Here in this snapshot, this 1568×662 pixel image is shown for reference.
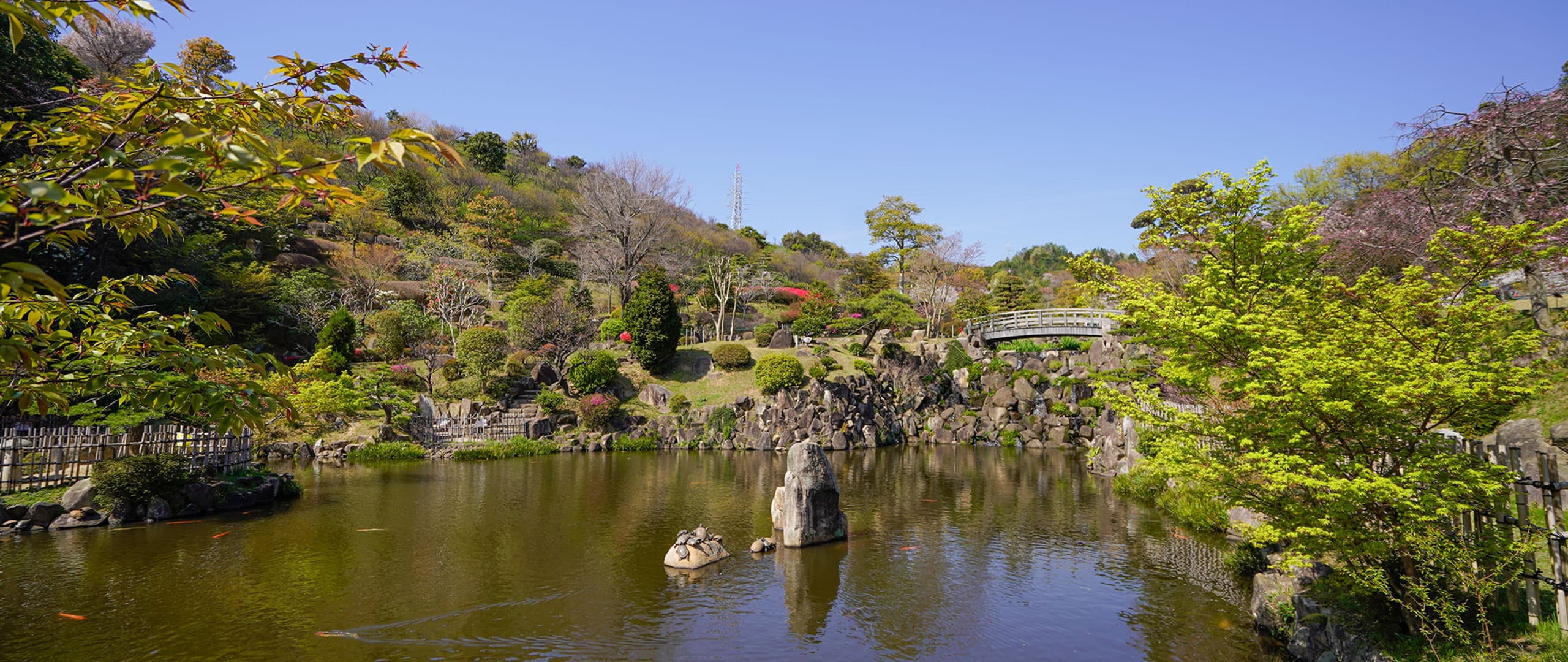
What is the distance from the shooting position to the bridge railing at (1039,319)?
3591 cm

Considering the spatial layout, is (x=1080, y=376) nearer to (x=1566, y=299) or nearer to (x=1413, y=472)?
(x=1566, y=299)

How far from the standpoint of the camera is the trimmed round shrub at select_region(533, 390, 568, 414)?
2894cm

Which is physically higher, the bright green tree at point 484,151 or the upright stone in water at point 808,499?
the bright green tree at point 484,151

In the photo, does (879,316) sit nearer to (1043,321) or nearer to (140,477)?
(1043,321)

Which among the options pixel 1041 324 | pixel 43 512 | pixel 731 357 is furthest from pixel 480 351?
pixel 1041 324

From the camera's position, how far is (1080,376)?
1287 inches

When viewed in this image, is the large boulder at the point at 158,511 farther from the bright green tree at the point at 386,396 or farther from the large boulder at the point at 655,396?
the large boulder at the point at 655,396

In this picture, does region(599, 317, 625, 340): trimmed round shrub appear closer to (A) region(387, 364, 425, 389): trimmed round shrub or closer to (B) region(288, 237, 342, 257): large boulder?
(A) region(387, 364, 425, 389): trimmed round shrub

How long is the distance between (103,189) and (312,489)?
1846cm

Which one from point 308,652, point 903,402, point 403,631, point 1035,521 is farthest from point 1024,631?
point 903,402

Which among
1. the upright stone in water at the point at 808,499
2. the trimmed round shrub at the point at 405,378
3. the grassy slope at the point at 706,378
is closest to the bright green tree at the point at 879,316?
the grassy slope at the point at 706,378

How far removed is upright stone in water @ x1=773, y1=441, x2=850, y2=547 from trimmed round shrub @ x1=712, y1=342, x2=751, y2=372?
838 inches

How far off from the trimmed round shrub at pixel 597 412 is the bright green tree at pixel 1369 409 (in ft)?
78.8

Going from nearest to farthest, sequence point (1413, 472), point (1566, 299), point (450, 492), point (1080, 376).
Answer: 1. point (1413, 472)
2. point (1566, 299)
3. point (450, 492)
4. point (1080, 376)
